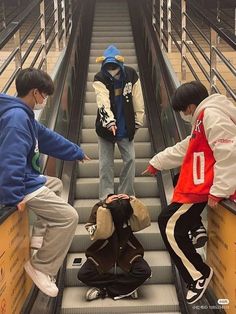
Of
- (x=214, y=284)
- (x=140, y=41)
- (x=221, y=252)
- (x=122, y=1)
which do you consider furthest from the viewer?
(x=122, y=1)

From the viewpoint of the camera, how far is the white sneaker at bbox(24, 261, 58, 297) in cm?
246

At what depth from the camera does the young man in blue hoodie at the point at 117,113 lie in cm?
352

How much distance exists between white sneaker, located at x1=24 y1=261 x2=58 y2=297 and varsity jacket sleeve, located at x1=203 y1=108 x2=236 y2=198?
998 mm

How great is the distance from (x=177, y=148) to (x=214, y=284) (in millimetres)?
861

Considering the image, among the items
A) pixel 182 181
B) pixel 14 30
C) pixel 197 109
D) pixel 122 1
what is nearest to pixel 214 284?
pixel 182 181

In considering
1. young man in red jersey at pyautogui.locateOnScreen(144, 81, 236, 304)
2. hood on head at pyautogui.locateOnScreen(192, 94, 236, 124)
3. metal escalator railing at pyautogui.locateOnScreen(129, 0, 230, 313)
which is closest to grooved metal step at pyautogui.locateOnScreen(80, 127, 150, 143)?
metal escalator railing at pyautogui.locateOnScreen(129, 0, 230, 313)

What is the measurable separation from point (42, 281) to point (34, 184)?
0.54 meters

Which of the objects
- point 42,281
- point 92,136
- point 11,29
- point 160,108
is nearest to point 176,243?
point 42,281

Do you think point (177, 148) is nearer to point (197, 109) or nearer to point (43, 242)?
point (197, 109)

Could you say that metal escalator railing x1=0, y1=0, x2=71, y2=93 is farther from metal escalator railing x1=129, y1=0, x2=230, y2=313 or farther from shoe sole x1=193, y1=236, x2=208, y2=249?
shoe sole x1=193, y1=236, x2=208, y2=249

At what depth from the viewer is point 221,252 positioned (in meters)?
2.40

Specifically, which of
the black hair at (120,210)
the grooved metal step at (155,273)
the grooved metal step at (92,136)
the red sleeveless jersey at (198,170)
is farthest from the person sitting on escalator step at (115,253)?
the grooved metal step at (92,136)

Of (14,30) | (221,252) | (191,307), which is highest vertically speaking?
(14,30)

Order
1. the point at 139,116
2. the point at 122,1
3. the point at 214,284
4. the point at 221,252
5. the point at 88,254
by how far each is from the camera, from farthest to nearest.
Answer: the point at 122,1 < the point at 139,116 < the point at 88,254 < the point at 214,284 < the point at 221,252
